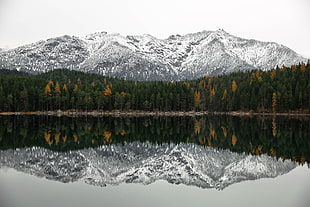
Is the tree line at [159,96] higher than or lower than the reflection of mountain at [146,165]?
higher

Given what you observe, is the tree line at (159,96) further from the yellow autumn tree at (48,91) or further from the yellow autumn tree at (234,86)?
the yellow autumn tree at (234,86)

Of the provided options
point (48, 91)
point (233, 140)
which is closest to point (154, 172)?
point (233, 140)

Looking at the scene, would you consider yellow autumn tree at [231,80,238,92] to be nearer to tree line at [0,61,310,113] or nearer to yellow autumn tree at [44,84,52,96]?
tree line at [0,61,310,113]

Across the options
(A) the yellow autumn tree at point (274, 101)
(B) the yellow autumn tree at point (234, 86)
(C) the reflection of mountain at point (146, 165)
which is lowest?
(C) the reflection of mountain at point (146, 165)

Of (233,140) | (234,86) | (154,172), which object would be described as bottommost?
(233,140)

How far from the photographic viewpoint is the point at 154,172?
32.3m

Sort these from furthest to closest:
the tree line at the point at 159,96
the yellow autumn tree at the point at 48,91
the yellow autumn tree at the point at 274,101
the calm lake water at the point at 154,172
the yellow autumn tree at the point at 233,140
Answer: the yellow autumn tree at the point at 48,91 → the yellow autumn tree at the point at 274,101 → the tree line at the point at 159,96 → the yellow autumn tree at the point at 233,140 → the calm lake water at the point at 154,172

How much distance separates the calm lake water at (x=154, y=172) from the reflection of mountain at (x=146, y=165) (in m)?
0.09

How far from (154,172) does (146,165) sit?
4557mm

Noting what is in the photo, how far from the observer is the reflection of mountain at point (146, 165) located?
1168 inches

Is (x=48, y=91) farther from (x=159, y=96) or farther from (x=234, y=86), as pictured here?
(x=234, y=86)

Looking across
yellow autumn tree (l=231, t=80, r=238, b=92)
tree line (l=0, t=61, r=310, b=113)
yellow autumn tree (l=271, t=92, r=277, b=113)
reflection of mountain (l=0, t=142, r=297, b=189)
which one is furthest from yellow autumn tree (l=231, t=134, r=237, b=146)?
yellow autumn tree (l=231, t=80, r=238, b=92)

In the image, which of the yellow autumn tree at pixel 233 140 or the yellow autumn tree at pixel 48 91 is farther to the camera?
the yellow autumn tree at pixel 48 91

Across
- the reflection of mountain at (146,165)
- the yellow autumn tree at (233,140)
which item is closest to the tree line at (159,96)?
the yellow autumn tree at (233,140)
